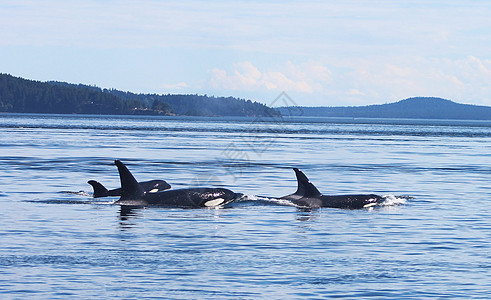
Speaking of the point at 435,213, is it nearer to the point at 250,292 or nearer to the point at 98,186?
the point at 98,186

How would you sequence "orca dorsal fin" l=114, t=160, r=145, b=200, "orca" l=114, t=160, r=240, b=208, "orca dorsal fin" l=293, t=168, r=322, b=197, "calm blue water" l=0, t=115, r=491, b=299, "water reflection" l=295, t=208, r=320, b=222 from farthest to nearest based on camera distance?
"orca dorsal fin" l=293, t=168, r=322, b=197 → "orca" l=114, t=160, r=240, b=208 → "orca dorsal fin" l=114, t=160, r=145, b=200 → "water reflection" l=295, t=208, r=320, b=222 → "calm blue water" l=0, t=115, r=491, b=299

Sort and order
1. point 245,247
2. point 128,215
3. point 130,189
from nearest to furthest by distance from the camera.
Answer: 1. point 245,247
2. point 128,215
3. point 130,189

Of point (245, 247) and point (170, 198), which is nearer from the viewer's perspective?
point (245, 247)

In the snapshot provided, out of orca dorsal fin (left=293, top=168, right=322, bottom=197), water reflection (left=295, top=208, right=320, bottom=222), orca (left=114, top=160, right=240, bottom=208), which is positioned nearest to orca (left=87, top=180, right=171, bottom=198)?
orca (left=114, top=160, right=240, bottom=208)

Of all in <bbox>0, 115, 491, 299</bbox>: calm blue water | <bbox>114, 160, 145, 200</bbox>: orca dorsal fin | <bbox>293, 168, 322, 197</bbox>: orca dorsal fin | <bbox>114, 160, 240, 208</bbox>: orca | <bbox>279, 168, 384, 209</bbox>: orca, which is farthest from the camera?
<bbox>293, 168, 322, 197</bbox>: orca dorsal fin

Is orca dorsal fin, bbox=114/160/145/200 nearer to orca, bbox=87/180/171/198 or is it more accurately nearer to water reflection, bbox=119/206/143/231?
water reflection, bbox=119/206/143/231

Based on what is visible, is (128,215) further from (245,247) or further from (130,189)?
(245,247)

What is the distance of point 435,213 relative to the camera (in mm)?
30766

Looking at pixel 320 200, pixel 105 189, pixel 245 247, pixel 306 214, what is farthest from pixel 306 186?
pixel 245 247

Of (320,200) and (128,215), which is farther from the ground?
(320,200)

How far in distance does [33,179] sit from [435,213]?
65.8ft

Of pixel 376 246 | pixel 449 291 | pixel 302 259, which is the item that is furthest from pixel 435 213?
pixel 449 291

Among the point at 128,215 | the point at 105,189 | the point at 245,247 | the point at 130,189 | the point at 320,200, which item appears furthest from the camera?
the point at 105,189

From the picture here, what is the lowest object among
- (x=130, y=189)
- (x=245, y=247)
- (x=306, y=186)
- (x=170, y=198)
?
(x=245, y=247)
